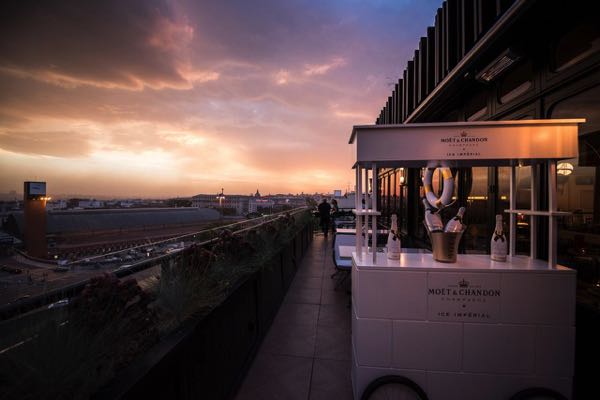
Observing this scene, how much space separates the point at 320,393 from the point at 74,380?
6.69 feet

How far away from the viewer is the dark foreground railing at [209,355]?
130 centimetres

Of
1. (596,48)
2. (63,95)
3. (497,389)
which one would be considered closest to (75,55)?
(63,95)

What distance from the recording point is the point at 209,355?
78.3 inches

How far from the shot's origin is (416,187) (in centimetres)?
707

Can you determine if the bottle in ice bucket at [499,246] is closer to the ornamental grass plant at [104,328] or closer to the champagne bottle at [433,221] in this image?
the champagne bottle at [433,221]

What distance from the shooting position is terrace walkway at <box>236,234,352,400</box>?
8.07 feet

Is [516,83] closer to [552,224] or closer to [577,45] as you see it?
[577,45]

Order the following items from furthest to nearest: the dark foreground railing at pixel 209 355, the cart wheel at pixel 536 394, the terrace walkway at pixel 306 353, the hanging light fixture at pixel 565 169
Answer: the terrace walkway at pixel 306 353, the hanging light fixture at pixel 565 169, the cart wheel at pixel 536 394, the dark foreground railing at pixel 209 355

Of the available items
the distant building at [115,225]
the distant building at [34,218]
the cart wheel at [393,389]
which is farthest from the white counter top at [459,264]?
the distant building at [115,225]

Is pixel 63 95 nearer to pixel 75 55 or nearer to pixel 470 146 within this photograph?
pixel 75 55

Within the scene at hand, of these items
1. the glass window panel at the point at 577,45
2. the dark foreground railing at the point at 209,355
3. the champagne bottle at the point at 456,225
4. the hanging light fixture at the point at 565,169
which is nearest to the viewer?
the dark foreground railing at the point at 209,355

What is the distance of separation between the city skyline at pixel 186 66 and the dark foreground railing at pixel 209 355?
1.84 meters

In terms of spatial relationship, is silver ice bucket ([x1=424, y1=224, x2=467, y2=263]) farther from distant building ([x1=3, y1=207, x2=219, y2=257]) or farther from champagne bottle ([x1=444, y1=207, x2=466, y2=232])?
distant building ([x1=3, y1=207, x2=219, y2=257])

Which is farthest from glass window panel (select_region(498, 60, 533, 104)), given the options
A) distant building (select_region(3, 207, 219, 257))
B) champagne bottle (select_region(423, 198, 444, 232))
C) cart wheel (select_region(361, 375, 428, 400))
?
distant building (select_region(3, 207, 219, 257))
